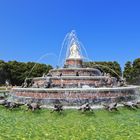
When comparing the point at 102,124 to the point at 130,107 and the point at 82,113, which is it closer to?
the point at 82,113

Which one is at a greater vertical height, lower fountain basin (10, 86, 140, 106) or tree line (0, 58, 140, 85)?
tree line (0, 58, 140, 85)

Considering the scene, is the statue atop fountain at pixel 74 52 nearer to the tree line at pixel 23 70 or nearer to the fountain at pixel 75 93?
the fountain at pixel 75 93

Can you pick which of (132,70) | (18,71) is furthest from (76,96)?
(132,70)

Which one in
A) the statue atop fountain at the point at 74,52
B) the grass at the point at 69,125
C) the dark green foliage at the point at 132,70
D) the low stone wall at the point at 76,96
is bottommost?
the grass at the point at 69,125

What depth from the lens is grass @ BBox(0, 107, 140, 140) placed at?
15986 mm

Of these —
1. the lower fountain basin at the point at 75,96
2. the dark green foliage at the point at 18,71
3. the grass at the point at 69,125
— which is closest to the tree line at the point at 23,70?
the dark green foliage at the point at 18,71

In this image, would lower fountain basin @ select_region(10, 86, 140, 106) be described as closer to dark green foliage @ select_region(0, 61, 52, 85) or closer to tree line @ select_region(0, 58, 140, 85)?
tree line @ select_region(0, 58, 140, 85)

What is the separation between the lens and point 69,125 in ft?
62.0

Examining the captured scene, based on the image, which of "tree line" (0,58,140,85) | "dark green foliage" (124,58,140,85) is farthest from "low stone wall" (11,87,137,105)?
"dark green foliage" (124,58,140,85)

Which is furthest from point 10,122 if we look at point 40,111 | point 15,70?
point 15,70

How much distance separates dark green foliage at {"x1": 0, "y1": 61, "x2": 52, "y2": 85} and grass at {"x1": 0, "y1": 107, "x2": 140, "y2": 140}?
5161 cm

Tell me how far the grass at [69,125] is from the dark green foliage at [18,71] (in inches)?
2032

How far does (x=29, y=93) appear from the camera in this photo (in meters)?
26.2

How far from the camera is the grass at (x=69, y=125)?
15986 millimetres
